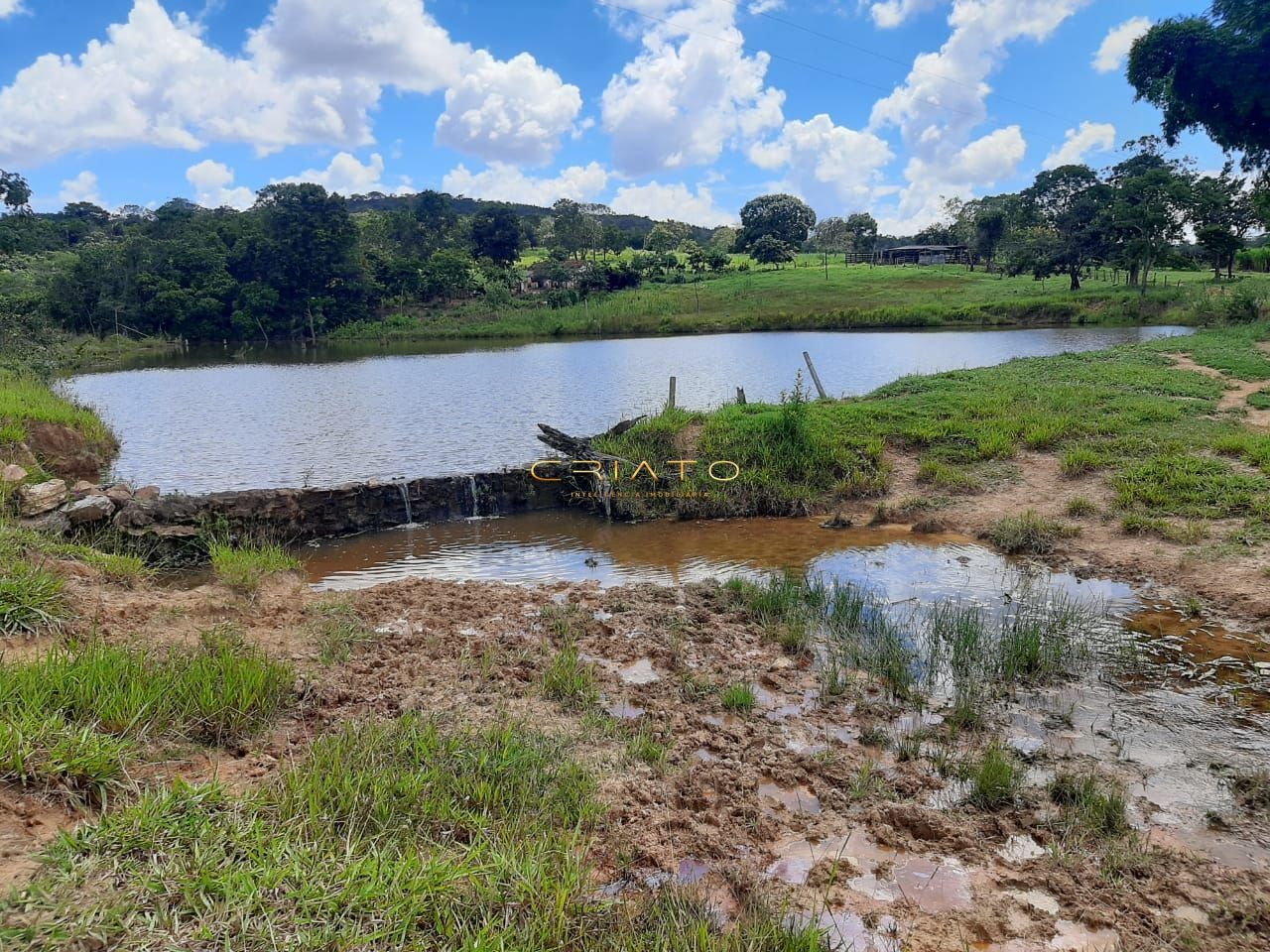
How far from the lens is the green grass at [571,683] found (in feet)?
18.1

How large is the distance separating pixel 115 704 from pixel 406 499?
9.54 m

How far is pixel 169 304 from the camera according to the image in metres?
63.9

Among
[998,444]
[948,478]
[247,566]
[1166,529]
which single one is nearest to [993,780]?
[1166,529]

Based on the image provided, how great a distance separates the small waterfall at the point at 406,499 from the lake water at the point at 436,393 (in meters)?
1.23

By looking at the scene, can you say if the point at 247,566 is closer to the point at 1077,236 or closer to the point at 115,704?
the point at 115,704

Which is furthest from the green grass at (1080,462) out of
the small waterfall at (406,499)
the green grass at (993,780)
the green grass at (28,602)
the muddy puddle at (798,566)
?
the green grass at (28,602)

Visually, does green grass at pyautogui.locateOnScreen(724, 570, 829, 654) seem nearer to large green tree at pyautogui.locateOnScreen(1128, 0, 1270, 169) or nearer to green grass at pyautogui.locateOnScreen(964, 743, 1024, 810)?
green grass at pyautogui.locateOnScreen(964, 743, 1024, 810)

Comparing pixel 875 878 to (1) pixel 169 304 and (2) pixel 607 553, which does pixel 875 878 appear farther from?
(1) pixel 169 304

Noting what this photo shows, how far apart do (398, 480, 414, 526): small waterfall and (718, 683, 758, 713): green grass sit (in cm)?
897

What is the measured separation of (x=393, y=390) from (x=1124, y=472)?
26158 mm

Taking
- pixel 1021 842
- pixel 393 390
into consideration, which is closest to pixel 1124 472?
pixel 1021 842

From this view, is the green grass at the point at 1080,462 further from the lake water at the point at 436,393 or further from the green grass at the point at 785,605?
the lake water at the point at 436,393

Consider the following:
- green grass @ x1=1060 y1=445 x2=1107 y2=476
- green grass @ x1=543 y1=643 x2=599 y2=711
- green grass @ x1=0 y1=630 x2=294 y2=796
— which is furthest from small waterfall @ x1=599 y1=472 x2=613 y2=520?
green grass @ x1=0 y1=630 x2=294 y2=796

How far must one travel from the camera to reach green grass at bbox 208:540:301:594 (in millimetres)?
7723
